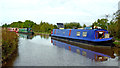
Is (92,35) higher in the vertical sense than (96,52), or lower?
higher

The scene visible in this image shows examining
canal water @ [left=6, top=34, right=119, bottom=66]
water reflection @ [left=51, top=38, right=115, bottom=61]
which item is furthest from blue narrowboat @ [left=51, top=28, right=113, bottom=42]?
canal water @ [left=6, top=34, right=119, bottom=66]

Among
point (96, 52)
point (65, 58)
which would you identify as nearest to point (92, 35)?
point (96, 52)

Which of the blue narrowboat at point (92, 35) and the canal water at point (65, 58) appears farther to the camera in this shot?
the blue narrowboat at point (92, 35)

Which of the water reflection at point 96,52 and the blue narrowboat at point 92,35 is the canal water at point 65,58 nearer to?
the water reflection at point 96,52

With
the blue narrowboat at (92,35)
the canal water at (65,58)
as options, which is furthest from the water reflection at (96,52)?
the blue narrowboat at (92,35)

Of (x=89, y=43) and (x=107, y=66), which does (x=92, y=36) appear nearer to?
(x=89, y=43)

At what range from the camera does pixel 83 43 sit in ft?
52.7

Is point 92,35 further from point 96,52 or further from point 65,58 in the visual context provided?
point 65,58

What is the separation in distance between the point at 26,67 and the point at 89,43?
10.2m

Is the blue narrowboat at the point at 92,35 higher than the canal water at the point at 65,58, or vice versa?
the blue narrowboat at the point at 92,35

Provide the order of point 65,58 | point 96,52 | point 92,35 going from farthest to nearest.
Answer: point 92,35
point 96,52
point 65,58

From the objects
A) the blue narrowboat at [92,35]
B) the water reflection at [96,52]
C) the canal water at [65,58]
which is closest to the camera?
the canal water at [65,58]

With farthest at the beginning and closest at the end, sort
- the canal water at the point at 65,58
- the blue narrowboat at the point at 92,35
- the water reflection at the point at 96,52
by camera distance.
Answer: the blue narrowboat at the point at 92,35, the water reflection at the point at 96,52, the canal water at the point at 65,58

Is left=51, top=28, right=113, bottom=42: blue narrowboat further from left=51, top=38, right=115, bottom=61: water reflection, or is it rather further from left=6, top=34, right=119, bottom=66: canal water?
left=6, top=34, right=119, bottom=66: canal water
